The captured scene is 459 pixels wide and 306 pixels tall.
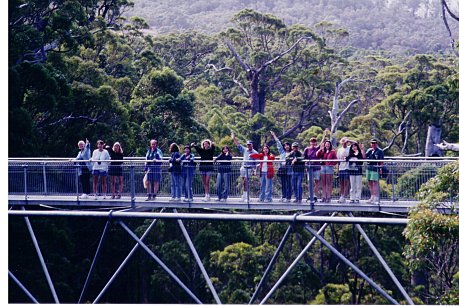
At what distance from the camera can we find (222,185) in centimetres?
1634

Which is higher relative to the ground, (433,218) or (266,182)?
(266,182)

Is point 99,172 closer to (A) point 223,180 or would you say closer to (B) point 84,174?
(B) point 84,174

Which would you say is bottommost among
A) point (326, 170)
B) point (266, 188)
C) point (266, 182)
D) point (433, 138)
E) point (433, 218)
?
point (433, 218)

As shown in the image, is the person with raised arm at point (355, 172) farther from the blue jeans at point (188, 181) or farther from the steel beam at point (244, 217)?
the blue jeans at point (188, 181)

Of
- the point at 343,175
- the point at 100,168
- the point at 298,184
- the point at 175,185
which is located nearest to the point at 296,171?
the point at 298,184

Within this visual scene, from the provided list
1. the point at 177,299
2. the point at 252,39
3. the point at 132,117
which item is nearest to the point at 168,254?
the point at 177,299

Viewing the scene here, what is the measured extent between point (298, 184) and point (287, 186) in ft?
0.79

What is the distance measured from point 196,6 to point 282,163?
109524 mm

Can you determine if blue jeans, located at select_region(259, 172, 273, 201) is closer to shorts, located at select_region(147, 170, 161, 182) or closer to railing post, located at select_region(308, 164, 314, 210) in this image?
railing post, located at select_region(308, 164, 314, 210)

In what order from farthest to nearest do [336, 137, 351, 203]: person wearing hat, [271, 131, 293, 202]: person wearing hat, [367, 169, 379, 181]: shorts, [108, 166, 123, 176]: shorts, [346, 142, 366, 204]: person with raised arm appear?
1. [108, 166, 123, 176]: shorts
2. [271, 131, 293, 202]: person wearing hat
3. [336, 137, 351, 203]: person wearing hat
4. [346, 142, 366, 204]: person with raised arm
5. [367, 169, 379, 181]: shorts

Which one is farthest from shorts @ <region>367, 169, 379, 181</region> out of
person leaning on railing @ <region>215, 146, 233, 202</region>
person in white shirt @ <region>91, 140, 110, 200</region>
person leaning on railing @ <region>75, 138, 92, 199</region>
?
person leaning on railing @ <region>75, 138, 92, 199</region>

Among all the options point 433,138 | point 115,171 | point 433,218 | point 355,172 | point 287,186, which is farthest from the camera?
point 433,138

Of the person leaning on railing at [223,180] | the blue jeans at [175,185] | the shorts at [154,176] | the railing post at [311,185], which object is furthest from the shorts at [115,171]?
the railing post at [311,185]

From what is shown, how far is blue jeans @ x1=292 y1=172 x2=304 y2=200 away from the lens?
15656mm
